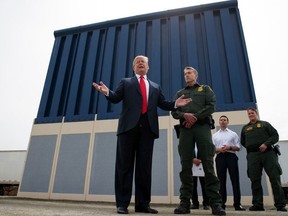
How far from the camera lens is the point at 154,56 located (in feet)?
22.0

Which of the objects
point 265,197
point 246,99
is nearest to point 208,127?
point 265,197

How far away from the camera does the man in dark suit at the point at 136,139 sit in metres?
2.07

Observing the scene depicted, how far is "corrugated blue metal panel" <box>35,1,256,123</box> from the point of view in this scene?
6.05 meters

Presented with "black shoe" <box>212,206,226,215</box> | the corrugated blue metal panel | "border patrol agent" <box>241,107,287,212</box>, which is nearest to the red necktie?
"black shoe" <box>212,206,226,215</box>

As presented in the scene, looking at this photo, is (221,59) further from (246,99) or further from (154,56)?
(154,56)

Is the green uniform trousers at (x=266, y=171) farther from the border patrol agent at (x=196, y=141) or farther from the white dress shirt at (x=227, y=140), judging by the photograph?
the border patrol agent at (x=196, y=141)

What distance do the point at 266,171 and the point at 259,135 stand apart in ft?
1.55

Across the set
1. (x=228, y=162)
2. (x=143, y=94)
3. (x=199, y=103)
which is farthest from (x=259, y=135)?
(x=143, y=94)

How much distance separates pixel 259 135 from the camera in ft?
10.5

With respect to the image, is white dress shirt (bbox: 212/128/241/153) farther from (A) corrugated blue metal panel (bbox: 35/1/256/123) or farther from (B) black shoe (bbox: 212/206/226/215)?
(A) corrugated blue metal panel (bbox: 35/1/256/123)

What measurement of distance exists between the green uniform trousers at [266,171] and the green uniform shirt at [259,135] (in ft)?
0.37

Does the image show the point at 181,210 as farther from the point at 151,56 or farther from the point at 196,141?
the point at 151,56

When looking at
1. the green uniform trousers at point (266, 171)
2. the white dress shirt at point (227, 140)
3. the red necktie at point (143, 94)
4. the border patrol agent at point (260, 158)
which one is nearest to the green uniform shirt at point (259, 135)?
the border patrol agent at point (260, 158)

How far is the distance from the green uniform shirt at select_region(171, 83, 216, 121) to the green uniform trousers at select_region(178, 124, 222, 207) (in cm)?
13
